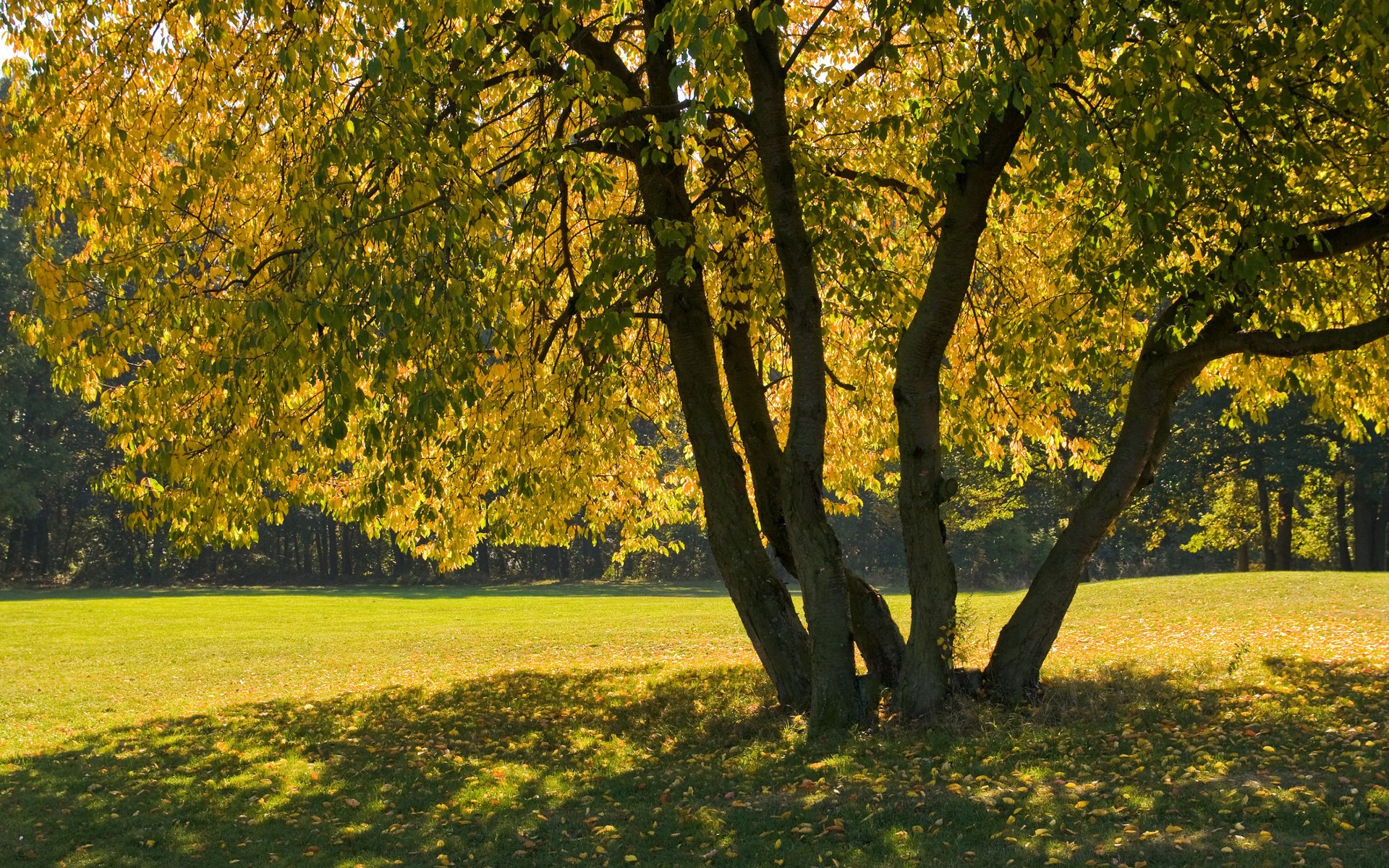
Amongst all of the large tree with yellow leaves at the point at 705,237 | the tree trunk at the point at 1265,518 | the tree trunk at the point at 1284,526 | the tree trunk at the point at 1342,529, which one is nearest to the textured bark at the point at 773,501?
the large tree with yellow leaves at the point at 705,237

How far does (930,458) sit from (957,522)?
1553 inches

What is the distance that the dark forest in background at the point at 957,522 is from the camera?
38.8 metres

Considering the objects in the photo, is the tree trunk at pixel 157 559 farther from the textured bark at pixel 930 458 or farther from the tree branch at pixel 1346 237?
the tree branch at pixel 1346 237

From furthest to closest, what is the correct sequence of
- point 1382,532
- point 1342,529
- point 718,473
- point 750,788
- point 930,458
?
1. point 1382,532
2. point 1342,529
3. point 718,473
4. point 930,458
5. point 750,788

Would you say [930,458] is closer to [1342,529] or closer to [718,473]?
[718,473]

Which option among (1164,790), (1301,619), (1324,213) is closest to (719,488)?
(1164,790)

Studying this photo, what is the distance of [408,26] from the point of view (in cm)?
779

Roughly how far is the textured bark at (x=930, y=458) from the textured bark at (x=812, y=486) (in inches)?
24.4

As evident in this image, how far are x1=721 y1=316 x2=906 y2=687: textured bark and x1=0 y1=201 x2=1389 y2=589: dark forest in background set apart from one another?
2121 cm

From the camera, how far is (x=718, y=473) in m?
11.1

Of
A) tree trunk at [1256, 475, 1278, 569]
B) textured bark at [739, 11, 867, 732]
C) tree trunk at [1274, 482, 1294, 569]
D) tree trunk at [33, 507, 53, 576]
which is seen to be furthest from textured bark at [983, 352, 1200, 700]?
tree trunk at [33, 507, 53, 576]

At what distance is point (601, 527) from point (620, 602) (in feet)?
77.0

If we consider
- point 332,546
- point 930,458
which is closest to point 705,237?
point 930,458

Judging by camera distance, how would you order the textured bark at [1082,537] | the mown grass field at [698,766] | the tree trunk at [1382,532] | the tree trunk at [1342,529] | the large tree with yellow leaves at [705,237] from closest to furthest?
the mown grass field at [698,766], the large tree with yellow leaves at [705,237], the textured bark at [1082,537], the tree trunk at [1382,532], the tree trunk at [1342,529]
